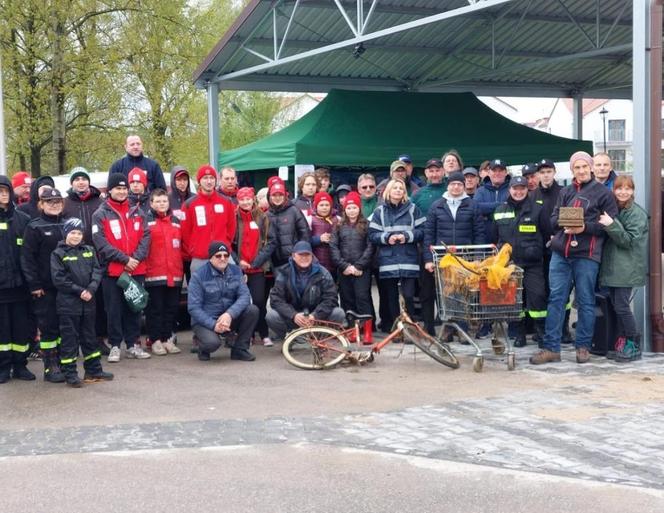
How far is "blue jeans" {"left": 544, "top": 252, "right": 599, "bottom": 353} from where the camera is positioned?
9.35 metres

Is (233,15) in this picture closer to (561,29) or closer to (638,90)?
(561,29)

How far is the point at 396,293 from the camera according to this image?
37.1 feet

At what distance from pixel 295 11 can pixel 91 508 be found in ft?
41.2

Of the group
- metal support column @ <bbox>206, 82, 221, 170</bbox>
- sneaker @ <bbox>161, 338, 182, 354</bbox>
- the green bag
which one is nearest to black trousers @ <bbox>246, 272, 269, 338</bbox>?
sneaker @ <bbox>161, 338, 182, 354</bbox>

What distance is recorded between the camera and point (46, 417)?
763 cm

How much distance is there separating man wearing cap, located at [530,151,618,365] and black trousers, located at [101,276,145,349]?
14.5 ft

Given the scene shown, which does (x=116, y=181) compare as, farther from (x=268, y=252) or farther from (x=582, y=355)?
(x=582, y=355)

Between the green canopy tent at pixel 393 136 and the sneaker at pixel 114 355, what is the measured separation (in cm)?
737

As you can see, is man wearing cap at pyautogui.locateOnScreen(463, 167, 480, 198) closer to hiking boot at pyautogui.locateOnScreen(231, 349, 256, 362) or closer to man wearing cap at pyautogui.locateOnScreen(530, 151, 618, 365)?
man wearing cap at pyautogui.locateOnScreen(530, 151, 618, 365)

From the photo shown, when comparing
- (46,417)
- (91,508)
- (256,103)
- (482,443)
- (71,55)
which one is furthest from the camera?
(256,103)

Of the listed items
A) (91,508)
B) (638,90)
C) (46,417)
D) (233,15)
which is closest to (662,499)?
(91,508)

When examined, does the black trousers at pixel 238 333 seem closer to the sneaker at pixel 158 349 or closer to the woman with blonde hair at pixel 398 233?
the sneaker at pixel 158 349

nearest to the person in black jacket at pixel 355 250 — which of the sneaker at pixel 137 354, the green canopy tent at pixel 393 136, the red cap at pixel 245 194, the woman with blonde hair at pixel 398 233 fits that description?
the woman with blonde hair at pixel 398 233


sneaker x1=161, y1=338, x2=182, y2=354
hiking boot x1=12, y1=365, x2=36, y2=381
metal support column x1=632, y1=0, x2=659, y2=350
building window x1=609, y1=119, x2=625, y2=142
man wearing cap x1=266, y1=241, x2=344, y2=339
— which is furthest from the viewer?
building window x1=609, y1=119, x2=625, y2=142
